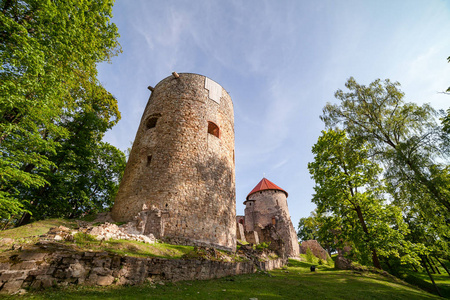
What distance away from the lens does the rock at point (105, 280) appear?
16.2 ft

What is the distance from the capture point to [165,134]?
1234cm

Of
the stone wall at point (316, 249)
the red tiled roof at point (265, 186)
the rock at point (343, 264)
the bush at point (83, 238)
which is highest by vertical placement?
the red tiled roof at point (265, 186)

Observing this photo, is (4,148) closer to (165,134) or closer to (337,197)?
(165,134)

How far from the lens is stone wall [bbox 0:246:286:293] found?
417cm

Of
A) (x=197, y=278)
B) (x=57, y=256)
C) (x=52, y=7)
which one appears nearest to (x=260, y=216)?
(x=197, y=278)

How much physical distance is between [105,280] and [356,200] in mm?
11876

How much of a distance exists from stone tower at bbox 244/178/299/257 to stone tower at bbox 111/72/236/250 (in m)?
11.8

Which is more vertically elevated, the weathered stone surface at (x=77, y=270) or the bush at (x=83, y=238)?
the bush at (x=83, y=238)

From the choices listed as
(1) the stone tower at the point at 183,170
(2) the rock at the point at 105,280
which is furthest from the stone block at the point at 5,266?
(1) the stone tower at the point at 183,170

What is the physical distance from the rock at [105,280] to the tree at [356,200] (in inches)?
423

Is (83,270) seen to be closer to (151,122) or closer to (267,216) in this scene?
(151,122)

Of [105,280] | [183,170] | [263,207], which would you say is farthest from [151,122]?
[263,207]

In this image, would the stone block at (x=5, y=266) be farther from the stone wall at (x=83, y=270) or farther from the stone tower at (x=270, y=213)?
the stone tower at (x=270, y=213)

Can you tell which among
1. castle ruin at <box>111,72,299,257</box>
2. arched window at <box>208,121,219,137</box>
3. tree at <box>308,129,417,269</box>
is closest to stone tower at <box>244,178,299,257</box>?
castle ruin at <box>111,72,299,257</box>
